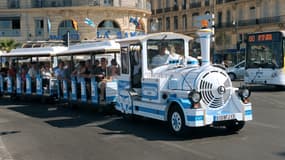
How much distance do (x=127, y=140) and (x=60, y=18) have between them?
36464 millimetres

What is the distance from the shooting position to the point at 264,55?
73.4 ft

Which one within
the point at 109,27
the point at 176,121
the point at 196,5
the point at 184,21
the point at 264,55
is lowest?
the point at 176,121

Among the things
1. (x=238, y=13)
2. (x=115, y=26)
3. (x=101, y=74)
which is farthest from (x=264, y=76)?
(x=238, y=13)

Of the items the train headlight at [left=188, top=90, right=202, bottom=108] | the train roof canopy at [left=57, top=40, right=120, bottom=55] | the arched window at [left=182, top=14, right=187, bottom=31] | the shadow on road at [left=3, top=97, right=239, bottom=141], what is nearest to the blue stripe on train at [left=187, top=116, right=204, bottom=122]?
the train headlight at [left=188, top=90, right=202, bottom=108]

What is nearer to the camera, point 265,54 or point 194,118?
point 194,118

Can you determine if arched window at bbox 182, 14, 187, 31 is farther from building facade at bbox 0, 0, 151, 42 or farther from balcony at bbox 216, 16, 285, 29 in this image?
building facade at bbox 0, 0, 151, 42

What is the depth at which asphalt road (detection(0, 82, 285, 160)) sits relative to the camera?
8438 mm

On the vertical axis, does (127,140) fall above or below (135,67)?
below

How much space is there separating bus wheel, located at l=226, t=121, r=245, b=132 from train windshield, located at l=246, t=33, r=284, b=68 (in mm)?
12086

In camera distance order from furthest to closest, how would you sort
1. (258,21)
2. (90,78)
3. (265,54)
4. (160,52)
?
(258,21) < (265,54) < (90,78) < (160,52)

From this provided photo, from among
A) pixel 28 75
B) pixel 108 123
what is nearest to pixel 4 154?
pixel 108 123

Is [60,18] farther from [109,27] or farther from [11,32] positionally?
[11,32]

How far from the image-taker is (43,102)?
779 inches

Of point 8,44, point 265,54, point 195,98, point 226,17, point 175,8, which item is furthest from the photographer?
point 175,8
